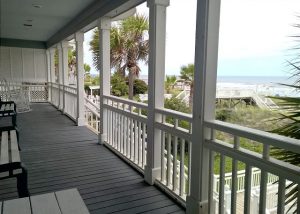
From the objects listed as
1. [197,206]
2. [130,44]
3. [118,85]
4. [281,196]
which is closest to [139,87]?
[118,85]

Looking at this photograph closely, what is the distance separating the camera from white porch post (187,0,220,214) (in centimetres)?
218

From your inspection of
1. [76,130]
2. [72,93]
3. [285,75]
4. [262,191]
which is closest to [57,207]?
[262,191]

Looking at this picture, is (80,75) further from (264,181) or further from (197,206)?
(264,181)

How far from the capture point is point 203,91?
2.22 meters

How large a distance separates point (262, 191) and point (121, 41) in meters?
9.47

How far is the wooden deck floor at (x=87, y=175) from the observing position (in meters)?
2.71

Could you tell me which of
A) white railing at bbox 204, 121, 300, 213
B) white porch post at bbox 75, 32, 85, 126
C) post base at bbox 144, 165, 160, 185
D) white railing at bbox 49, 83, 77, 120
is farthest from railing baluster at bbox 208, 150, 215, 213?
white railing at bbox 49, 83, 77, 120

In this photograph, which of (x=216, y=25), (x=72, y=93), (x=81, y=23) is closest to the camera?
(x=216, y=25)

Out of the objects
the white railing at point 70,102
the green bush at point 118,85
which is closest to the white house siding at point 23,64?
the green bush at point 118,85

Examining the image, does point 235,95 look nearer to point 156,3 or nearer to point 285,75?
point 156,3

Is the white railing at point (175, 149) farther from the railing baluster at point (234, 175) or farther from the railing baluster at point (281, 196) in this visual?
the railing baluster at point (281, 196)

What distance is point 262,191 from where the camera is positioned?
1.74m

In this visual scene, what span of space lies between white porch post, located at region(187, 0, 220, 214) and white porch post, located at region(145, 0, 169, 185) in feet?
2.71

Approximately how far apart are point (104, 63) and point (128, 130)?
1528mm
